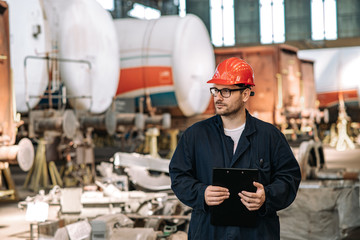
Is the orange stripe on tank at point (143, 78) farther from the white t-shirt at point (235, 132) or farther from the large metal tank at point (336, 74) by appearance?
the white t-shirt at point (235, 132)

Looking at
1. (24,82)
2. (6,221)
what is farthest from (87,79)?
(6,221)

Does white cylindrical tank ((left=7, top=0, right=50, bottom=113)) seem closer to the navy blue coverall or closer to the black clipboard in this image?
the navy blue coverall

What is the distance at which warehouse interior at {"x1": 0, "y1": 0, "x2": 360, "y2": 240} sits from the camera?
6.27 m

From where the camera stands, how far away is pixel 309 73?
19812 millimetres

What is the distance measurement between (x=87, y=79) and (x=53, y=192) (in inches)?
150

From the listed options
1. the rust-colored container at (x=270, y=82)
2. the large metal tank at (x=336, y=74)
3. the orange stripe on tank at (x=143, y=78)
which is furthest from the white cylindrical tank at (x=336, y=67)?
the orange stripe on tank at (x=143, y=78)

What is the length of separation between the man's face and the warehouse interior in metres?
2.41

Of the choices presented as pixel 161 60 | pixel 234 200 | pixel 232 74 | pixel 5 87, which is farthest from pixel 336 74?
pixel 234 200

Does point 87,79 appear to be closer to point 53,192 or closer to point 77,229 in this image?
point 53,192

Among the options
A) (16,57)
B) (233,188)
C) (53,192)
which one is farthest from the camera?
(16,57)

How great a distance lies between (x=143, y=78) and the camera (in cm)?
1262

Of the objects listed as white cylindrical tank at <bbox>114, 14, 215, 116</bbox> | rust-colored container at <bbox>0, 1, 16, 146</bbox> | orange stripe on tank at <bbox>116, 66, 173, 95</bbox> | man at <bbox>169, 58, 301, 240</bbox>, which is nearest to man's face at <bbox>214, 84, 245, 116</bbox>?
man at <bbox>169, 58, 301, 240</bbox>

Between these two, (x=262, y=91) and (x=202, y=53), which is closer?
(x=202, y=53)

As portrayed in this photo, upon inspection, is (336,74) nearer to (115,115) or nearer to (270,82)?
(270,82)
